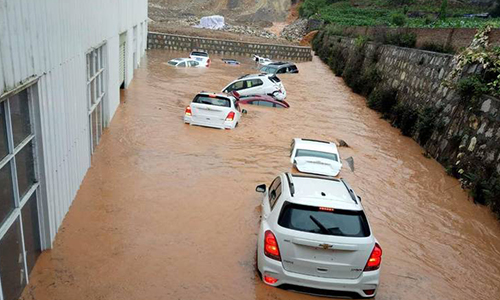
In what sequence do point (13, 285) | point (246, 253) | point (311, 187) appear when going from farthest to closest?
point (246, 253) < point (311, 187) < point (13, 285)

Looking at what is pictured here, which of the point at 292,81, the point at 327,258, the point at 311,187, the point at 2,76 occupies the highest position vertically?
the point at 2,76

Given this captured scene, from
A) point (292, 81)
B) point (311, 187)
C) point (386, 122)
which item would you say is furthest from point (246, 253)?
point (292, 81)

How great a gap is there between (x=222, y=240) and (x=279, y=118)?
10.6 meters

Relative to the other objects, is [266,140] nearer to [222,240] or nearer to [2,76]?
[222,240]

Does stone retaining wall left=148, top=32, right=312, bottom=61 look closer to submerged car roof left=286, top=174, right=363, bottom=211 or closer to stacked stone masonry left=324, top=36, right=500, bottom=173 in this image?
stacked stone masonry left=324, top=36, right=500, bottom=173

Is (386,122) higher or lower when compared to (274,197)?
lower

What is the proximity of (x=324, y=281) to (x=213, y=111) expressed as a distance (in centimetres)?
931

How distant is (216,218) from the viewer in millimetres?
8219

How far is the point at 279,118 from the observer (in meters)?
17.3

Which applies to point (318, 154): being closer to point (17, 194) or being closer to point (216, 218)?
point (216, 218)

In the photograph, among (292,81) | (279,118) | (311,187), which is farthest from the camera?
(292,81)

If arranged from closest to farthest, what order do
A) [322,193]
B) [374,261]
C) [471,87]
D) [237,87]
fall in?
[374,261], [322,193], [471,87], [237,87]

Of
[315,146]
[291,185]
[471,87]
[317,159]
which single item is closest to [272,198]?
[291,185]

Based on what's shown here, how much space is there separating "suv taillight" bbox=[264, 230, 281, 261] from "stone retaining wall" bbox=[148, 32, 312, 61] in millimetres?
41621
